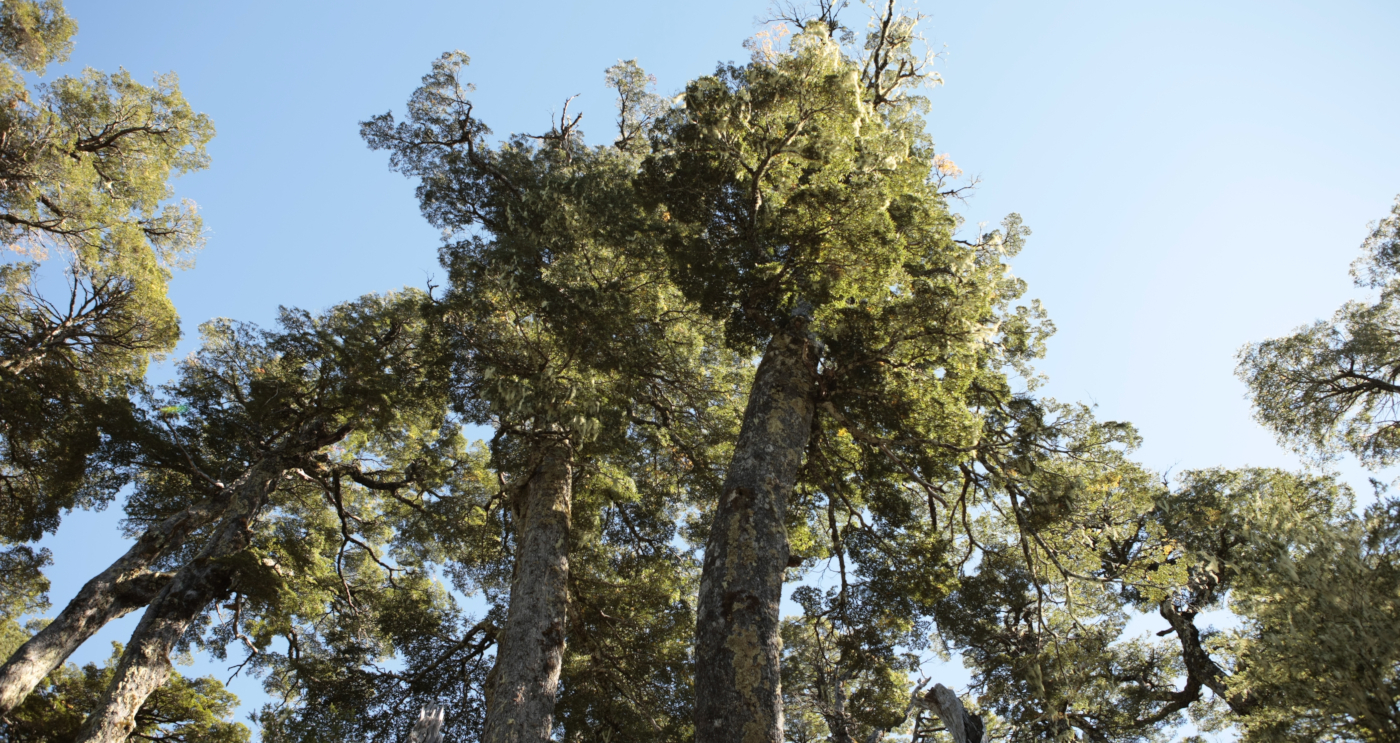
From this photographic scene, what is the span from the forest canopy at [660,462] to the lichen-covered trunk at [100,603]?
61mm

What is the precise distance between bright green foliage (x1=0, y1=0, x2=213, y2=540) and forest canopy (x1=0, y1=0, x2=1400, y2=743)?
0.06 m

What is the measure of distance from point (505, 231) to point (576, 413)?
13.3ft

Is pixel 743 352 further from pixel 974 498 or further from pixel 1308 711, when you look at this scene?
pixel 1308 711

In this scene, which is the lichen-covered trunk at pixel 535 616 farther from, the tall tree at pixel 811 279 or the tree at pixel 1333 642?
the tree at pixel 1333 642

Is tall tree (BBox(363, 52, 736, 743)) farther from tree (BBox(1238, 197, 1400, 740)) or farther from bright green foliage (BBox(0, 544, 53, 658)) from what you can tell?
bright green foliage (BBox(0, 544, 53, 658))

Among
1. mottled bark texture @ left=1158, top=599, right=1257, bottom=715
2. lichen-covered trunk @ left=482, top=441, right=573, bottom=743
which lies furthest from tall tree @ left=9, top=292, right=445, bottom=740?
mottled bark texture @ left=1158, top=599, right=1257, bottom=715

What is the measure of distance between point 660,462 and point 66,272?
374 inches

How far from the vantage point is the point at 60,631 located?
8109 mm

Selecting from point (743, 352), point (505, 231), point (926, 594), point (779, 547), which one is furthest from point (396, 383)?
point (926, 594)

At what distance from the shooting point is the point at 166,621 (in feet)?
28.2

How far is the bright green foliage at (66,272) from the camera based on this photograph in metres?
10.3

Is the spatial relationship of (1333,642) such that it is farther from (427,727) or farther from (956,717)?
(427,727)

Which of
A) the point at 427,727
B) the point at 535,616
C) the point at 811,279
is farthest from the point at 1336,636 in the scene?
the point at 427,727

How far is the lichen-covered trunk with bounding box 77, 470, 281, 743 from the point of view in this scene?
7629 millimetres
